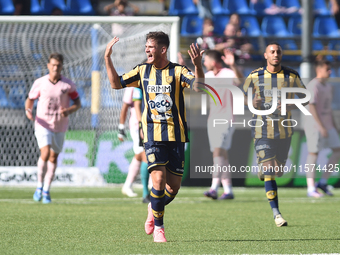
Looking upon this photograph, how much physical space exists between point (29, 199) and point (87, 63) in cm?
339

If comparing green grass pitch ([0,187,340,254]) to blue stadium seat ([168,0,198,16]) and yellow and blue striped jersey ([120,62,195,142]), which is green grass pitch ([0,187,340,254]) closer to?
yellow and blue striped jersey ([120,62,195,142])

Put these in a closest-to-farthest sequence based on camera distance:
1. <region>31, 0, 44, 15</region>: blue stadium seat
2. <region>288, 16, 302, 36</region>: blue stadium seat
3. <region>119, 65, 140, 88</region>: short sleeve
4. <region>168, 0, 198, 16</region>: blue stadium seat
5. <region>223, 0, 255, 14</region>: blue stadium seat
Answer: <region>119, 65, 140, 88</region>: short sleeve, <region>31, 0, 44, 15</region>: blue stadium seat, <region>168, 0, 198, 16</region>: blue stadium seat, <region>288, 16, 302, 36</region>: blue stadium seat, <region>223, 0, 255, 14</region>: blue stadium seat

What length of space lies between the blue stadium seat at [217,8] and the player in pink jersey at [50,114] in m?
10.5

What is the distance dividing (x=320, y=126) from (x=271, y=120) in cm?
372

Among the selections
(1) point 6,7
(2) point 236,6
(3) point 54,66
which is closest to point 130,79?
(3) point 54,66

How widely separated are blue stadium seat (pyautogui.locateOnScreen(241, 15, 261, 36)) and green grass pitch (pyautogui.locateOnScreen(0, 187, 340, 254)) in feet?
30.8

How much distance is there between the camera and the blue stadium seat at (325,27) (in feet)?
62.3

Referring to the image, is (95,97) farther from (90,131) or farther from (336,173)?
(336,173)

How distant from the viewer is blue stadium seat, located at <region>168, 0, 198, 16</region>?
18250 mm

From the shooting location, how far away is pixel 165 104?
495 cm

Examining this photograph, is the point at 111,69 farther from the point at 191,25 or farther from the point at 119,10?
the point at 191,25

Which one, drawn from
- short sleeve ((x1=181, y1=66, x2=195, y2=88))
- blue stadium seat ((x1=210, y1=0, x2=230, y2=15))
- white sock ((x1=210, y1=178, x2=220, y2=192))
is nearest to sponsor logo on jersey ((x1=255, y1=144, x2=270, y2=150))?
short sleeve ((x1=181, y1=66, x2=195, y2=88))

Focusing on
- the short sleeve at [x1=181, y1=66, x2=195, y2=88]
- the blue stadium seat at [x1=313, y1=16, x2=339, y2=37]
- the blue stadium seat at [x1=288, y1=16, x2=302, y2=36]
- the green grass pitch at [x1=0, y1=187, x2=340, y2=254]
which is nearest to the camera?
the green grass pitch at [x1=0, y1=187, x2=340, y2=254]

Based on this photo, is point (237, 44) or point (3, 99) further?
point (237, 44)
